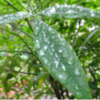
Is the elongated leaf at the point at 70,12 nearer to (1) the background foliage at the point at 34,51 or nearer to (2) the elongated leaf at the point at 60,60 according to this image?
(2) the elongated leaf at the point at 60,60

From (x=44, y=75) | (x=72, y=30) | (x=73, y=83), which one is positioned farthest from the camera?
(x=72, y=30)

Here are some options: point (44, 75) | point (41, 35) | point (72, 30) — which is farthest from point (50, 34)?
point (72, 30)

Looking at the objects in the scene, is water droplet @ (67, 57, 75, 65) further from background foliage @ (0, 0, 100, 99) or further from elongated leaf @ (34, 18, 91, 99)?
background foliage @ (0, 0, 100, 99)

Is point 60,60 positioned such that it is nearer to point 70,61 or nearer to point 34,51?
point 70,61

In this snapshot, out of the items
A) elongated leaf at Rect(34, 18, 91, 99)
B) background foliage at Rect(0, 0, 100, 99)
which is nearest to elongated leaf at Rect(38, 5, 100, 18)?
elongated leaf at Rect(34, 18, 91, 99)

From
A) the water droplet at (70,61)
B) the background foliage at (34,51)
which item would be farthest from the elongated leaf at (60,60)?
the background foliage at (34,51)

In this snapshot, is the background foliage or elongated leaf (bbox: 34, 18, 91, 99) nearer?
elongated leaf (bbox: 34, 18, 91, 99)

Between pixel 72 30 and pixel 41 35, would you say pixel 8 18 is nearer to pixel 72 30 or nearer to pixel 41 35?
pixel 41 35

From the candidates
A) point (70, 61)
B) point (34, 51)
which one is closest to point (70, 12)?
point (70, 61)
